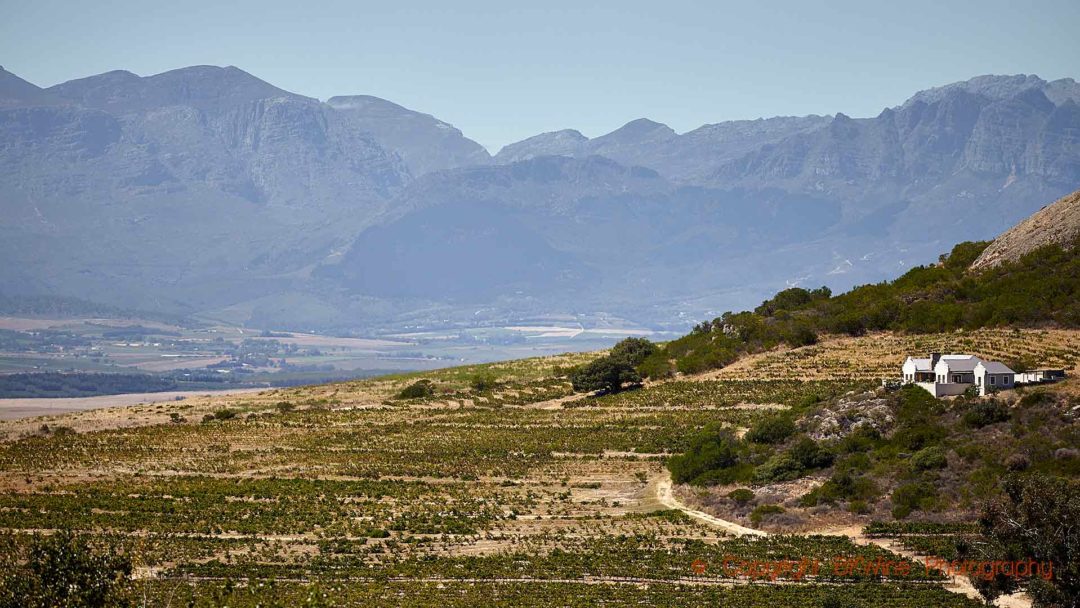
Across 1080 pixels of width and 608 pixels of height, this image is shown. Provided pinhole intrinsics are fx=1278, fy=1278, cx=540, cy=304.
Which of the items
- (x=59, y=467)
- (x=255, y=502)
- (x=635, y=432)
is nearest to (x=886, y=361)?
(x=635, y=432)

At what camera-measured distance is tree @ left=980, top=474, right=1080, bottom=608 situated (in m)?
40.7

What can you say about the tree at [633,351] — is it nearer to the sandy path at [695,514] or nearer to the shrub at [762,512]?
the sandy path at [695,514]

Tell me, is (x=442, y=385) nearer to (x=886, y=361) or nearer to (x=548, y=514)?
(x=886, y=361)

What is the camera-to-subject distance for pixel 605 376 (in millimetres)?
95438

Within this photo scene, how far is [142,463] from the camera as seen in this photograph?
235 feet

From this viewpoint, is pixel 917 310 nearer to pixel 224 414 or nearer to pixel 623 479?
pixel 623 479

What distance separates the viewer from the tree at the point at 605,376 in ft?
314

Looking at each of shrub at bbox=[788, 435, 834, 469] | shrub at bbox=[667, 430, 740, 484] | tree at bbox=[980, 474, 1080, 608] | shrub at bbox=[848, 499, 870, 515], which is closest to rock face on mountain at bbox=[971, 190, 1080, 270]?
shrub at bbox=[667, 430, 740, 484]

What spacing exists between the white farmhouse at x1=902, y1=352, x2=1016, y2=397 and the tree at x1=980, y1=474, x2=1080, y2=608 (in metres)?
18.9

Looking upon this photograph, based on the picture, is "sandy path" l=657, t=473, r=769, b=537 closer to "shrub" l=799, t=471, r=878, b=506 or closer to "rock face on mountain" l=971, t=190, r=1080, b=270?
"shrub" l=799, t=471, r=878, b=506

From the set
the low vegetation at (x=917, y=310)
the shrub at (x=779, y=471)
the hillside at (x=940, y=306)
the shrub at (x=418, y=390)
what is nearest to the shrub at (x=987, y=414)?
the shrub at (x=779, y=471)

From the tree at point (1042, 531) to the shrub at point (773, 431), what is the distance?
22190mm

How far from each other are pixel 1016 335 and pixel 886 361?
27.2 ft

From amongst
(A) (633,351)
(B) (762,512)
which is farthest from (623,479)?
(A) (633,351)
